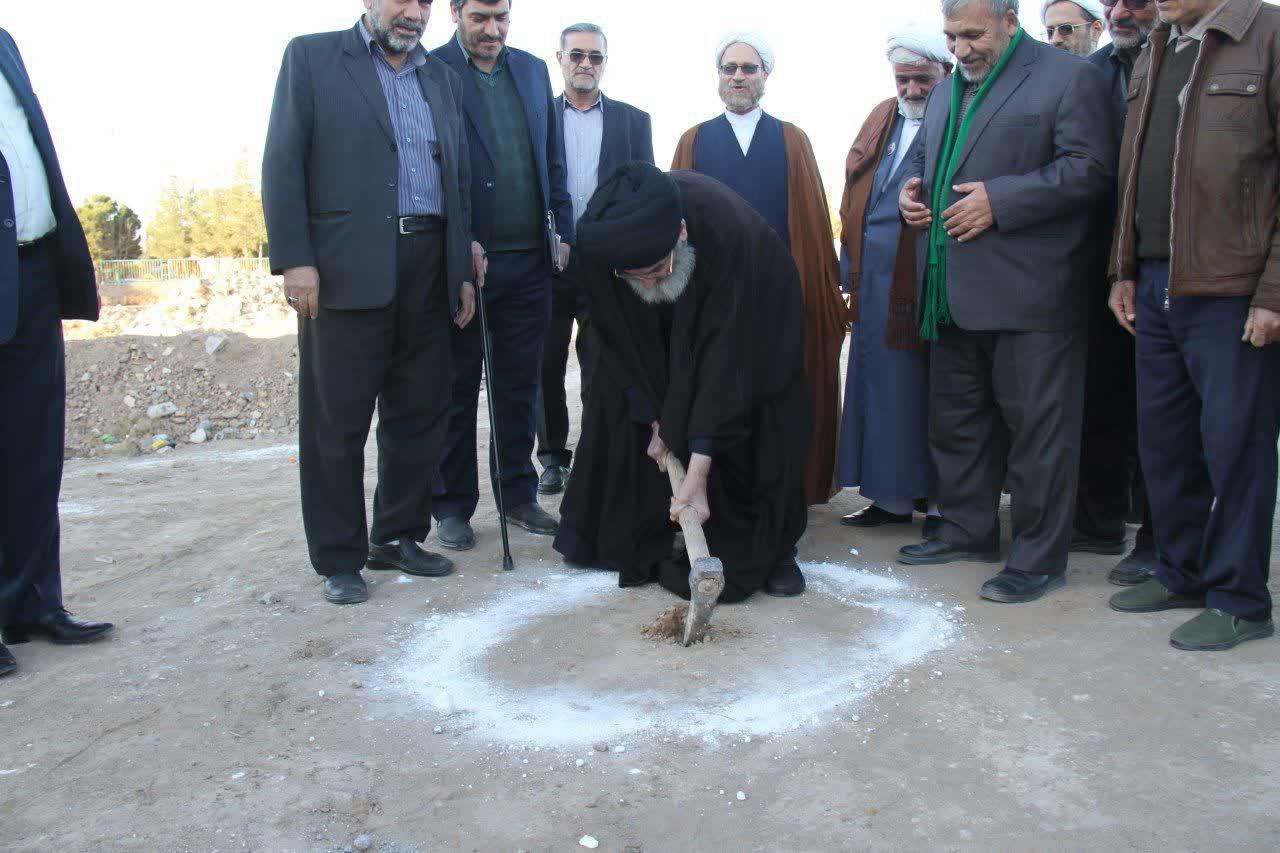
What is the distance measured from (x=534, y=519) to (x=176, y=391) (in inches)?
213

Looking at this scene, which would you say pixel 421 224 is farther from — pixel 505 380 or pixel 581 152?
pixel 581 152

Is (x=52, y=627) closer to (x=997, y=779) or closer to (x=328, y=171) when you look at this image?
(x=328, y=171)

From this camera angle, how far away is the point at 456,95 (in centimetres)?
405

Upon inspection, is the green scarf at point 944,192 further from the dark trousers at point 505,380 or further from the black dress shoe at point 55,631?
the black dress shoe at point 55,631

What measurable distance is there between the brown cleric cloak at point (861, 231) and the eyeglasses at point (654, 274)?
1220 millimetres

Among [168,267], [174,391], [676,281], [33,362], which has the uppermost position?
[676,281]

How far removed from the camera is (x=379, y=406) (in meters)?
3.94

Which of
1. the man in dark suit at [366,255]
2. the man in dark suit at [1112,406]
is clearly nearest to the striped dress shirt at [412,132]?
the man in dark suit at [366,255]

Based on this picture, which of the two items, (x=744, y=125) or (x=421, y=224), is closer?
(x=421, y=224)

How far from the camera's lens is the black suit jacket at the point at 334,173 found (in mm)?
3521

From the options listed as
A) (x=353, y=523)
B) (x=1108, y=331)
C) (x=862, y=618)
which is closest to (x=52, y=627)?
(x=353, y=523)

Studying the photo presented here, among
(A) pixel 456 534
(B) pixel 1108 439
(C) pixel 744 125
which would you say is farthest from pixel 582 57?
(B) pixel 1108 439

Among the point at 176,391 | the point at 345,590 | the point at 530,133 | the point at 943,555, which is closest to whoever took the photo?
the point at 345,590

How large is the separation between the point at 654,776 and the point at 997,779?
78 centimetres
